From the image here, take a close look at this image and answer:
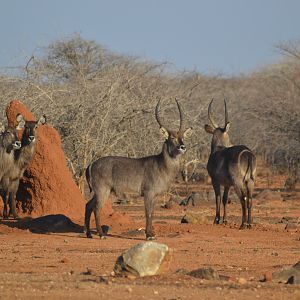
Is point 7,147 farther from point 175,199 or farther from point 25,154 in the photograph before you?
point 175,199

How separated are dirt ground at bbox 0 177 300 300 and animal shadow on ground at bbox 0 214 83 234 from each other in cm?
15

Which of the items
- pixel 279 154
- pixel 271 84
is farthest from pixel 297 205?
pixel 271 84

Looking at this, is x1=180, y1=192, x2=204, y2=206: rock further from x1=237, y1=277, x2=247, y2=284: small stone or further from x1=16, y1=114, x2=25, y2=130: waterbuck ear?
x1=237, y1=277, x2=247, y2=284: small stone

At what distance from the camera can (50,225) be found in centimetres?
1599

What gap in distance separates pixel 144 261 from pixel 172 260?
7.20ft

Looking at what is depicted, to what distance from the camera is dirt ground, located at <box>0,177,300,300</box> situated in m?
8.25

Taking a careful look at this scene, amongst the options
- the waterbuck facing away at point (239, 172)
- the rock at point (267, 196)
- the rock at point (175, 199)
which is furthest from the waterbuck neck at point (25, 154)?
the rock at point (267, 196)

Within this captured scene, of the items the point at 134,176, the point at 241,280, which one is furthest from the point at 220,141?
the point at 241,280

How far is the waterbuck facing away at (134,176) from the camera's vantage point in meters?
15.1

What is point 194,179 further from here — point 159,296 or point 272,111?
point 159,296

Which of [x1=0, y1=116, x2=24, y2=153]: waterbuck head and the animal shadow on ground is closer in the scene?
the animal shadow on ground

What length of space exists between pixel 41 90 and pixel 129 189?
6.67 metres

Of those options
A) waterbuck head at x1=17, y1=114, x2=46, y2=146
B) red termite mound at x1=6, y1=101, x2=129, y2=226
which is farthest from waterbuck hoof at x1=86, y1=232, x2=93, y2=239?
waterbuck head at x1=17, y1=114, x2=46, y2=146

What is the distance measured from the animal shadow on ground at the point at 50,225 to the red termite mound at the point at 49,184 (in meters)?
0.95
